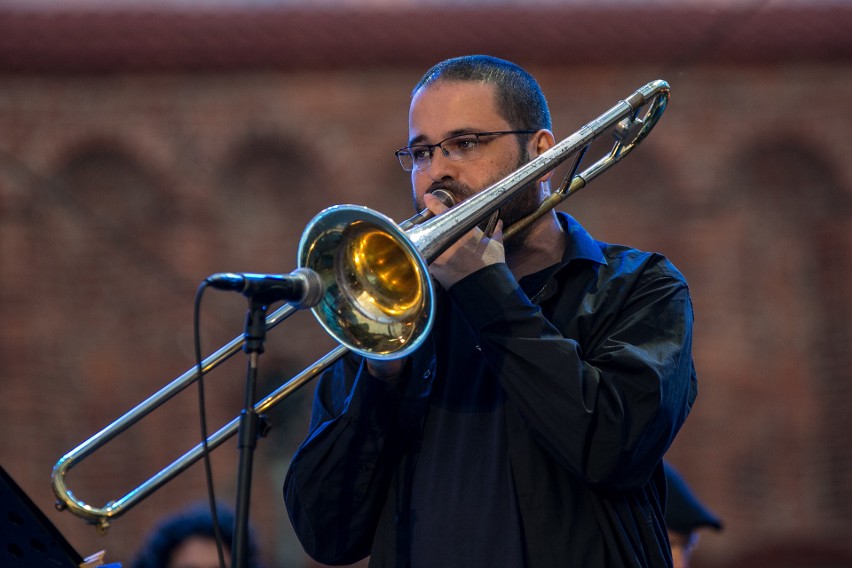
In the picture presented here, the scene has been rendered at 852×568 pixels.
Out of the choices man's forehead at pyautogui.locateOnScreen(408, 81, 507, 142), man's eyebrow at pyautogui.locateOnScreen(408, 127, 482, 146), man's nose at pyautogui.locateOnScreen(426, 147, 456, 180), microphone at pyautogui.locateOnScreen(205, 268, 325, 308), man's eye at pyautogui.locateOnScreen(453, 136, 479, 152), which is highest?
man's forehead at pyautogui.locateOnScreen(408, 81, 507, 142)

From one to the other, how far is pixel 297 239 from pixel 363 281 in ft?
19.1

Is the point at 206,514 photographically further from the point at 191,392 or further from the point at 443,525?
the point at 191,392

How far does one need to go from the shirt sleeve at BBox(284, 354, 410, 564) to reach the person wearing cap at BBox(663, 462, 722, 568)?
194cm

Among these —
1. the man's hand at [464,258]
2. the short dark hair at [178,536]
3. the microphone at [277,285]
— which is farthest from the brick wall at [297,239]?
the microphone at [277,285]

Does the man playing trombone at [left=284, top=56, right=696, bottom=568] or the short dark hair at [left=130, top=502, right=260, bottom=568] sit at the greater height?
the man playing trombone at [left=284, top=56, right=696, bottom=568]

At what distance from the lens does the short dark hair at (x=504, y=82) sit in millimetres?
3297

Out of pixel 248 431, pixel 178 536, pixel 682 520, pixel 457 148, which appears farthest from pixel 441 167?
pixel 178 536

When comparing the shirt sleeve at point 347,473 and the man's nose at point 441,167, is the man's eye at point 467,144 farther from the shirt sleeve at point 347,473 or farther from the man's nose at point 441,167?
the shirt sleeve at point 347,473

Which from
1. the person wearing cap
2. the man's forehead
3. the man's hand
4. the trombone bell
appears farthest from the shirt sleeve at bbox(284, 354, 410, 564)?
the person wearing cap

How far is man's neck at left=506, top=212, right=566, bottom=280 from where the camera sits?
10.8 ft

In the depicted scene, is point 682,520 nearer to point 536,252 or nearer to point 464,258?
point 536,252

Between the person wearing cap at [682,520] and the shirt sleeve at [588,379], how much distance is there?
6.37ft

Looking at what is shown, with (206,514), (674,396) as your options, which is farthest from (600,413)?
(206,514)

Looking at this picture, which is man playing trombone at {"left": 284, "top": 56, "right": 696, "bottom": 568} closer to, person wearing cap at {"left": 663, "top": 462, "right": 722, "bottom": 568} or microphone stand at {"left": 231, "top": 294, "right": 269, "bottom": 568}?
microphone stand at {"left": 231, "top": 294, "right": 269, "bottom": 568}
